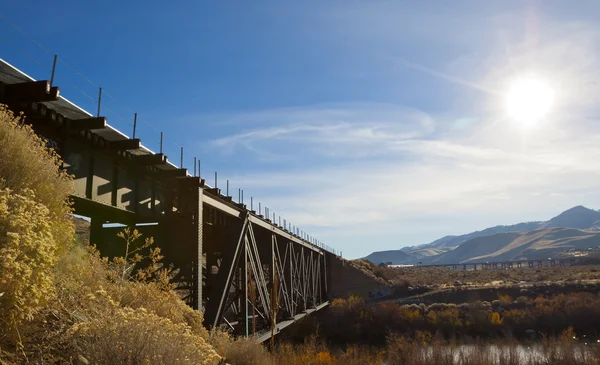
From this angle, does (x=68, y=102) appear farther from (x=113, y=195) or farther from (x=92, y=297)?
(x=92, y=297)

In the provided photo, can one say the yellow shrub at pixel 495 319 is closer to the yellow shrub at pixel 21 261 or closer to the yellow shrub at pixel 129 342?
the yellow shrub at pixel 129 342

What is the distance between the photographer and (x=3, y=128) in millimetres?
8008

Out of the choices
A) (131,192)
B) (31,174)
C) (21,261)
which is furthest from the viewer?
(131,192)

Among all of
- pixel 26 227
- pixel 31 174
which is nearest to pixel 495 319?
pixel 31 174

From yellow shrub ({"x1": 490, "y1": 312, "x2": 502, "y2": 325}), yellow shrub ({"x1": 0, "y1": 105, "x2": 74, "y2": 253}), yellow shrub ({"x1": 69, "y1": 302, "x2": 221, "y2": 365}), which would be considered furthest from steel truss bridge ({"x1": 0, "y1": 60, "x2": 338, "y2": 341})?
yellow shrub ({"x1": 490, "y1": 312, "x2": 502, "y2": 325})

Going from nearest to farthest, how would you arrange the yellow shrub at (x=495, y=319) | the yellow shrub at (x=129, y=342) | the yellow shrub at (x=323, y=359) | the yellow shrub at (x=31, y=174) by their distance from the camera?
the yellow shrub at (x=129, y=342)
the yellow shrub at (x=31, y=174)
the yellow shrub at (x=323, y=359)
the yellow shrub at (x=495, y=319)

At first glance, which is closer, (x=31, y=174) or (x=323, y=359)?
(x=31, y=174)

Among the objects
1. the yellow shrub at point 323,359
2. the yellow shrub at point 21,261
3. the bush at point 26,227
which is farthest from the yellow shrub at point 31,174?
the yellow shrub at point 323,359

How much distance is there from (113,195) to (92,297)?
27.5ft

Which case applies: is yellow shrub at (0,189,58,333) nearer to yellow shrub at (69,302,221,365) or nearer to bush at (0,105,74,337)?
bush at (0,105,74,337)

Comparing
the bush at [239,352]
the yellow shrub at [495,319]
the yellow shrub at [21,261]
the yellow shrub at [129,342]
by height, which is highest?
the yellow shrub at [21,261]

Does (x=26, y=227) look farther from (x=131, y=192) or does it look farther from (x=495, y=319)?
(x=495, y=319)

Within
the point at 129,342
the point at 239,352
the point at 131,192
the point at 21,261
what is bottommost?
the point at 239,352

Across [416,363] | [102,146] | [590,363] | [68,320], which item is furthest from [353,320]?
[68,320]
